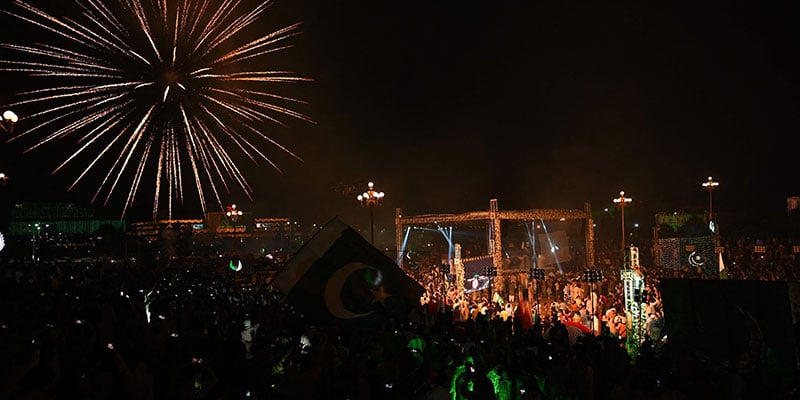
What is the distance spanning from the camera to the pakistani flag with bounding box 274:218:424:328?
941cm

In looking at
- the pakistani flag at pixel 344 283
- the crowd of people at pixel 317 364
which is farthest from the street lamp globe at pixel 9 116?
the pakistani flag at pixel 344 283

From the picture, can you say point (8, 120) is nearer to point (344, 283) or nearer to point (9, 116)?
point (9, 116)

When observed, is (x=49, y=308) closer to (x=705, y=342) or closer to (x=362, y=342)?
(x=362, y=342)

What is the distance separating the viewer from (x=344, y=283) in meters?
9.58

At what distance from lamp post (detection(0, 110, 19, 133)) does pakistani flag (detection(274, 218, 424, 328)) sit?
273 inches

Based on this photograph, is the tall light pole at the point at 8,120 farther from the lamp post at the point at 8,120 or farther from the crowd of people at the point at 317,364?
the crowd of people at the point at 317,364

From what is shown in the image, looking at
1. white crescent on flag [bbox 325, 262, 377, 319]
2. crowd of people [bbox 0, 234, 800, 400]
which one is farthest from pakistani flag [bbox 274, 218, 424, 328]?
crowd of people [bbox 0, 234, 800, 400]

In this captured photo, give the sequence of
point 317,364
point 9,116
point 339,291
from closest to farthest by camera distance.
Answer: point 317,364 < point 339,291 < point 9,116

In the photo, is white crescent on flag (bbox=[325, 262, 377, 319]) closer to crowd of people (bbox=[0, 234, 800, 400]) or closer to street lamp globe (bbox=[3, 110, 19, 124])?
crowd of people (bbox=[0, 234, 800, 400])

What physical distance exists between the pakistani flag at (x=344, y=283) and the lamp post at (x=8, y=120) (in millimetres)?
6943

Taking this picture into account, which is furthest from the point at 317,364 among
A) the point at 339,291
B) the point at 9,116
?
the point at 9,116

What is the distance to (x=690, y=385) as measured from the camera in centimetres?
717

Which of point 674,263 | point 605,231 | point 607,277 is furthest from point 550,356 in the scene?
point 605,231

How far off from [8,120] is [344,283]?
7.95m
